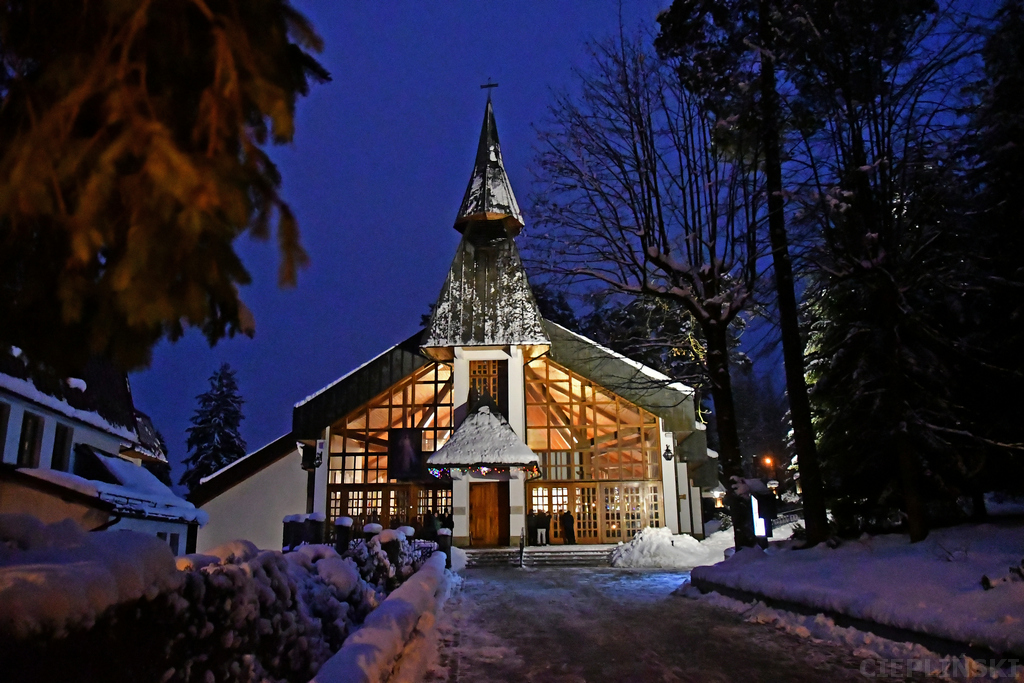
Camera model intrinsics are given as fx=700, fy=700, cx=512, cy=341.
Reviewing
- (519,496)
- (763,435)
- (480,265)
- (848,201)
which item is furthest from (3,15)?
(763,435)

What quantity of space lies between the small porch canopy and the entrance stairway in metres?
→ 2.85

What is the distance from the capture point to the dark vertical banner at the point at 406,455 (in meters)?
26.3

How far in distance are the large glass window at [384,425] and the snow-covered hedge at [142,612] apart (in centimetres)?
2086

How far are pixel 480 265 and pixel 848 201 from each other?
1780 centimetres

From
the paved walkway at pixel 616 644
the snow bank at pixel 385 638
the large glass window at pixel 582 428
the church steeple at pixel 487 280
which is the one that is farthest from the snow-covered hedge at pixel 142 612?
the large glass window at pixel 582 428

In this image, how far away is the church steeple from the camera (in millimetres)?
26609

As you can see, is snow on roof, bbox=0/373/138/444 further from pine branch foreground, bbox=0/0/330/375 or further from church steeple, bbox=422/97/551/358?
pine branch foreground, bbox=0/0/330/375

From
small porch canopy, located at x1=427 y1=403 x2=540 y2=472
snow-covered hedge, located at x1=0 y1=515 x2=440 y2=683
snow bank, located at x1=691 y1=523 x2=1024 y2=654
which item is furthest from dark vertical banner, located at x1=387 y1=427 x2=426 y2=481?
snow-covered hedge, located at x1=0 y1=515 x2=440 y2=683

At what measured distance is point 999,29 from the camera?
38.6ft

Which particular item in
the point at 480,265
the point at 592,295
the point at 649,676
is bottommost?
the point at 649,676

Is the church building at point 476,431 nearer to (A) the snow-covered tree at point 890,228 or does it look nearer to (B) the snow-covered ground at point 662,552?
(B) the snow-covered ground at point 662,552

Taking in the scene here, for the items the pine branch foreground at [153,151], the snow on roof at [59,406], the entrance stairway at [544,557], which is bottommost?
the entrance stairway at [544,557]

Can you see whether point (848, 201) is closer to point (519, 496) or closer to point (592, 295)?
point (592, 295)

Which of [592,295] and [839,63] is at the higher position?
[839,63]
